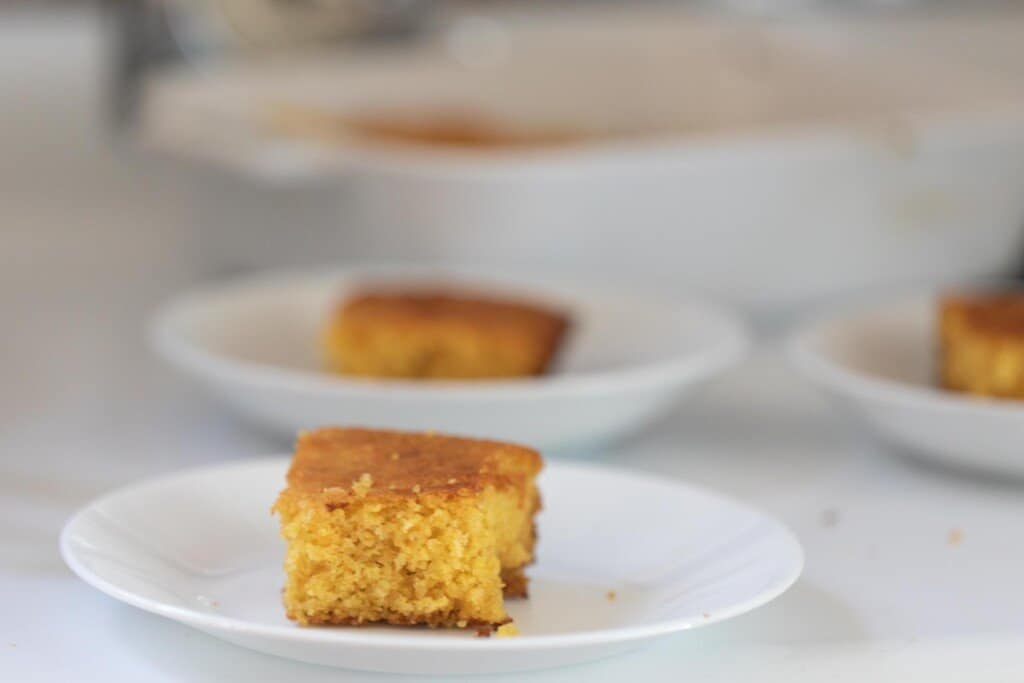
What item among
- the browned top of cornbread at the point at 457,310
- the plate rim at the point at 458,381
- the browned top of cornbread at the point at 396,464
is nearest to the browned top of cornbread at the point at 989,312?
the plate rim at the point at 458,381

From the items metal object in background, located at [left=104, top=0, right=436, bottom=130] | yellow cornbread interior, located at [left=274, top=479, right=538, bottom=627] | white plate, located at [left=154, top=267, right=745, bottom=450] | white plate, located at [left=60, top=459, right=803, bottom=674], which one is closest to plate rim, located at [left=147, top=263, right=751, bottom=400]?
white plate, located at [left=154, top=267, right=745, bottom=450]

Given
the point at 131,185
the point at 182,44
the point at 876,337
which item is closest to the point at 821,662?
the point at 876,337

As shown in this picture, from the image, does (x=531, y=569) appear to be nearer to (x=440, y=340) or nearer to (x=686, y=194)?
(x=440, y=340)

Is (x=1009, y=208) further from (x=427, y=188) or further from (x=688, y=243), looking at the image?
(x=427, y=188)

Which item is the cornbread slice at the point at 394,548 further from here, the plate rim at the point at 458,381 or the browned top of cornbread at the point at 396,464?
the plate rim at the point at 458,381

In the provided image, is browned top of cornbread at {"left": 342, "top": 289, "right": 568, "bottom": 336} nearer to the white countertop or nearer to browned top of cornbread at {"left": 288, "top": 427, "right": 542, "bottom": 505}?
the white countertop

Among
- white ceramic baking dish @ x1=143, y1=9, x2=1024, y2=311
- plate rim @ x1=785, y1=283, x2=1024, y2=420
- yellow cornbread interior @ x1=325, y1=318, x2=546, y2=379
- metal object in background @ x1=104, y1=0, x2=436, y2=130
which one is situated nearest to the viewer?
plate rim @ x1=785, y1=283, x2=1024, y2=420
